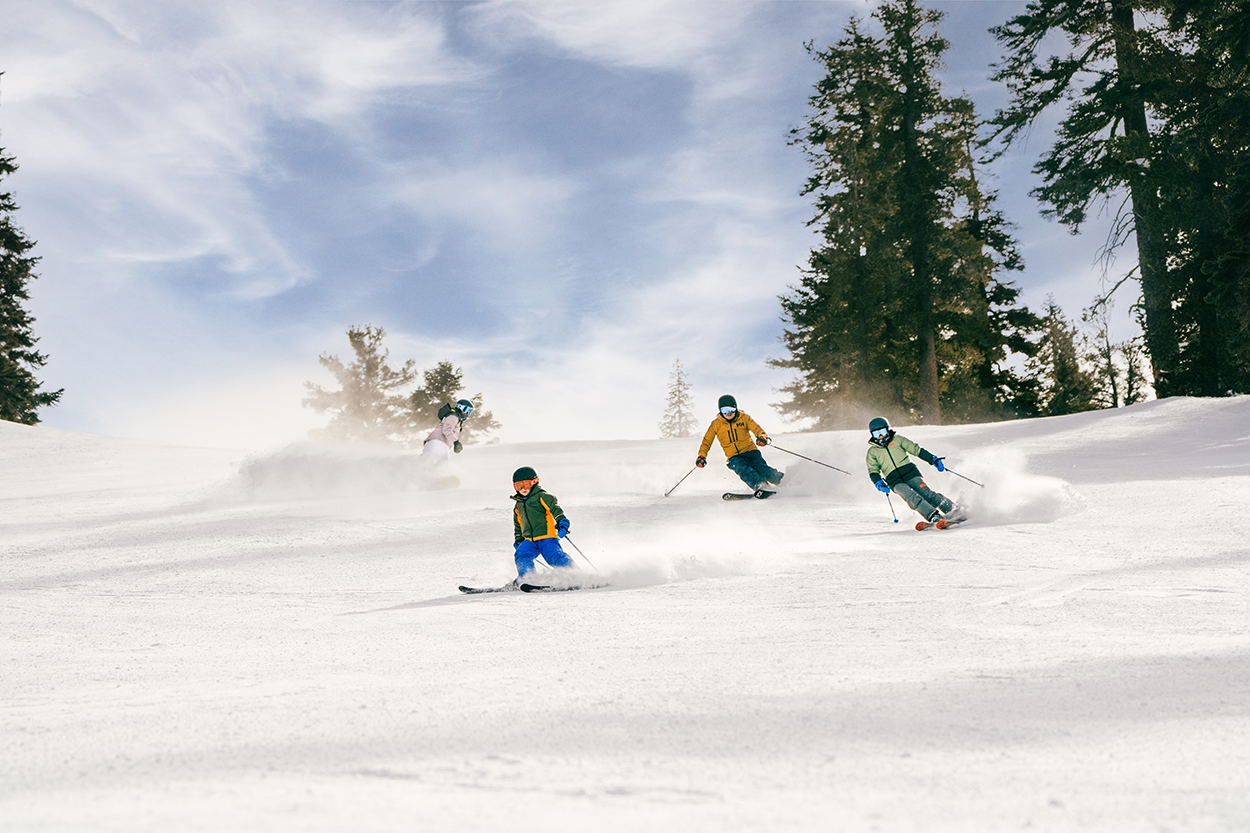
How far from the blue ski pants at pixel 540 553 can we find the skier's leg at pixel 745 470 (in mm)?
6025

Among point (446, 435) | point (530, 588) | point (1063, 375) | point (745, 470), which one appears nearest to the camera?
point (530, 588)

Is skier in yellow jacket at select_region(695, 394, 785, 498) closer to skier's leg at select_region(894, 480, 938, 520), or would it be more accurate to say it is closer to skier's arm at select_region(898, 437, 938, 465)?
skier's arm at select_region(898, 437, 938, 465)

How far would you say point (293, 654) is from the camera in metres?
4.37

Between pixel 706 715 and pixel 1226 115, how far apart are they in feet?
94.5

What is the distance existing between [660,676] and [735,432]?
9462 mm

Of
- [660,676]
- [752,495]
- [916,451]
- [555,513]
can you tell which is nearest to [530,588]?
[555,513]

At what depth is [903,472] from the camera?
953cm

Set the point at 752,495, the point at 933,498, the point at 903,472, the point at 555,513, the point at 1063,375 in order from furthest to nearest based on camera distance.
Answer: the point at 1063,375 < the point at 752,495 < the point at 903,472 < the point at 933,498 < the point at 555,513

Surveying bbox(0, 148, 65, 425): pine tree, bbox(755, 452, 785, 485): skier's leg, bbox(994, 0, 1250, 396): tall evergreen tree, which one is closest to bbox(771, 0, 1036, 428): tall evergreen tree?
bbox(994, 0, 1250, 396): tall evergreen tree

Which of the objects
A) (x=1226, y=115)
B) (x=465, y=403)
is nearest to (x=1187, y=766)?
(x=465, y=403)

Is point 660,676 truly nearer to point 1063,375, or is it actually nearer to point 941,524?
point 941,524

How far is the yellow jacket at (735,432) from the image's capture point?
12.7m

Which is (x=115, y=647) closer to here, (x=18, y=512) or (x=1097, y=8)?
(x=18, y=512)

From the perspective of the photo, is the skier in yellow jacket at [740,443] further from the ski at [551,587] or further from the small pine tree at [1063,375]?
the small pine tree at [1063,375]
